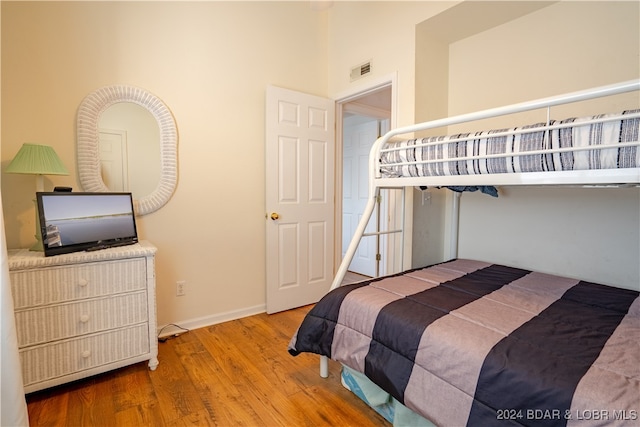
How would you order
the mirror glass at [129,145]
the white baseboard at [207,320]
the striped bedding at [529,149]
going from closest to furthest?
1. the striped bedding at [529,149]
2. the mirror glass at [129,145]
3. the white baseboard at [207,320]

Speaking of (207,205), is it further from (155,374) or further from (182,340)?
(155,374)

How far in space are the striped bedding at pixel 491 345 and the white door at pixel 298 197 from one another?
3.95ft

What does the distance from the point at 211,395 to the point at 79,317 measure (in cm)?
80

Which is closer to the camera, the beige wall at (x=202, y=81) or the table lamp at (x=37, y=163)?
the table lamp at (x=37, y=163)

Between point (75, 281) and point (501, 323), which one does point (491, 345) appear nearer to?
point (501, 323)

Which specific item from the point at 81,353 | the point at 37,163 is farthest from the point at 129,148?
the point at 81,353

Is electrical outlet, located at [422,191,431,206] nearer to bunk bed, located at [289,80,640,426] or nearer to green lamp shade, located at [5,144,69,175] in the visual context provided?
bunk bed, located at [289,80,640,426]

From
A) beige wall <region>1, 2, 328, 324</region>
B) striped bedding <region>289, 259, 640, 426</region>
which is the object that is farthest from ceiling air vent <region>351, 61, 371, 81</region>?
striped bedding <region>289, 259, 640, 426</region>

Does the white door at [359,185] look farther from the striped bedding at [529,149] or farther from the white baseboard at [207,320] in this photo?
the striped bedding at [529,149]

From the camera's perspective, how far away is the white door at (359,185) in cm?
381

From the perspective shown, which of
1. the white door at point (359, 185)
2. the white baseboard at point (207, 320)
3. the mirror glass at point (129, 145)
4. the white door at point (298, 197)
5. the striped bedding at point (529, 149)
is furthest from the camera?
the white door at point (359, 185)

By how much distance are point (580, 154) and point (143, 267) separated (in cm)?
211

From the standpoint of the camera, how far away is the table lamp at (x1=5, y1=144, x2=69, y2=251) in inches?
62.1

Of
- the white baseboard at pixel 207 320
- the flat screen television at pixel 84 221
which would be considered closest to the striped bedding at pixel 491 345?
the white baseboard at pixel 207 320
